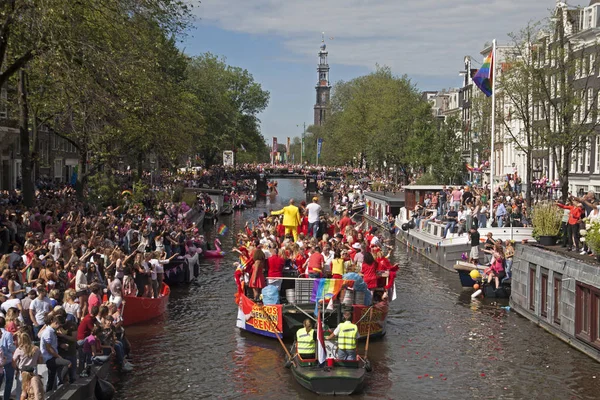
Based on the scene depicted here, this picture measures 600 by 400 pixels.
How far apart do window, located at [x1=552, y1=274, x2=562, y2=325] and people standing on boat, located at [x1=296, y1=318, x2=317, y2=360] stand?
8.69 m

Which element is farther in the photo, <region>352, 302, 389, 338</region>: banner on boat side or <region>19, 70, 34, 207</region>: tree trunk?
<region>19, 70, 34, 207</region>: tree trunk

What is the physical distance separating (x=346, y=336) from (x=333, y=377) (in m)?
0.92

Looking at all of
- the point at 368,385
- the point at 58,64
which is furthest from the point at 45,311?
the point at 58,64

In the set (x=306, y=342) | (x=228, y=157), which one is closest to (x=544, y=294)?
(x=306, y=342)

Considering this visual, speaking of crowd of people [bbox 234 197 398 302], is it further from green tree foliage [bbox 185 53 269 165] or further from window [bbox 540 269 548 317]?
green tree foliage [bbox 185 53 269 165]

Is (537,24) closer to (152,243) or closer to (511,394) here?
(152,243)

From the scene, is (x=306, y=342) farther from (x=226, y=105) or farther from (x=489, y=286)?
(x=226, y=105)

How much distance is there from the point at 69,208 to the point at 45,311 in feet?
67.8

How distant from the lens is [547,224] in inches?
1107

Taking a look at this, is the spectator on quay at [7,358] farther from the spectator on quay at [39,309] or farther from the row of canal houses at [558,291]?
the row of canal houses at [558,291]

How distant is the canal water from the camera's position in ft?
64.6

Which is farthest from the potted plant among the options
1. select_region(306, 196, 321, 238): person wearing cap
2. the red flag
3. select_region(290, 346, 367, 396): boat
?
the red flag

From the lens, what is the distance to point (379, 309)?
23.9 metres

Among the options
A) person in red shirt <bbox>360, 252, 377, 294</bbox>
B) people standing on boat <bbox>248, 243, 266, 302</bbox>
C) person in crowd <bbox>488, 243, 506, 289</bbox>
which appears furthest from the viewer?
→ person in crowd <bbox>488, 243, 506, 289</bbox>
